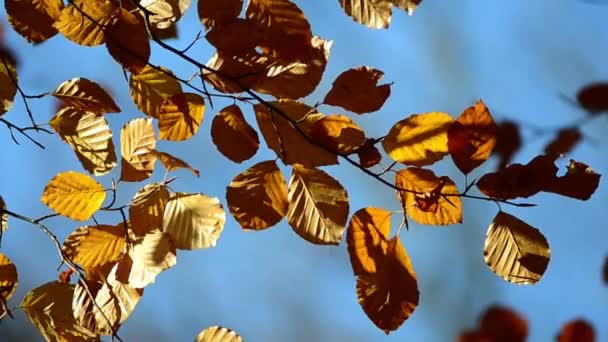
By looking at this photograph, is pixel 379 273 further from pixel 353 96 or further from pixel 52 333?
pixel 52 333

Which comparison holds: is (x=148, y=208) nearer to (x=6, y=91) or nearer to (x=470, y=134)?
(x=6, y=91)

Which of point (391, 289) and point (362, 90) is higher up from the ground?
point (362, 90)

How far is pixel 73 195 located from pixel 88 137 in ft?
0.17

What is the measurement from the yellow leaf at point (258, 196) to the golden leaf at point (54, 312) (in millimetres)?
172

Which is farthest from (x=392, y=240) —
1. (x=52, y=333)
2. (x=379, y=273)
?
(x=52, y=333)

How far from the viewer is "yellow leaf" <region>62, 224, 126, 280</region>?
55 centimetres

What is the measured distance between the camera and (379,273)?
52cm

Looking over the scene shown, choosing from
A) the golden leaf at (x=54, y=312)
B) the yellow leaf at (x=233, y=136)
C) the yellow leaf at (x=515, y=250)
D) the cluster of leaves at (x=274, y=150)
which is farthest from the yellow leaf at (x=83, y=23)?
the yellow leaf at (x=515, y=250)

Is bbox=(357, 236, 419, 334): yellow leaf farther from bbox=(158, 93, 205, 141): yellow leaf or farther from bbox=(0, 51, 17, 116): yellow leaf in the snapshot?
bbox=(0, 51, 17, 116): yellow leaf

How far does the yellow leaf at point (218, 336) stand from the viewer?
519 millimetres

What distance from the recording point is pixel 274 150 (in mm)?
510

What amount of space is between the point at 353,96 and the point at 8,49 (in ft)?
1.62

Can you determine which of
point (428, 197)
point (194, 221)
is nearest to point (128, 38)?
point (194, 221)

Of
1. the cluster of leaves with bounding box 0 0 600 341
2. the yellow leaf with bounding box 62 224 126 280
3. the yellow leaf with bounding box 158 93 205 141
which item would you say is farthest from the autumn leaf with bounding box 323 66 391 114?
the yellow leaf with bounding box 62 224 126 280
